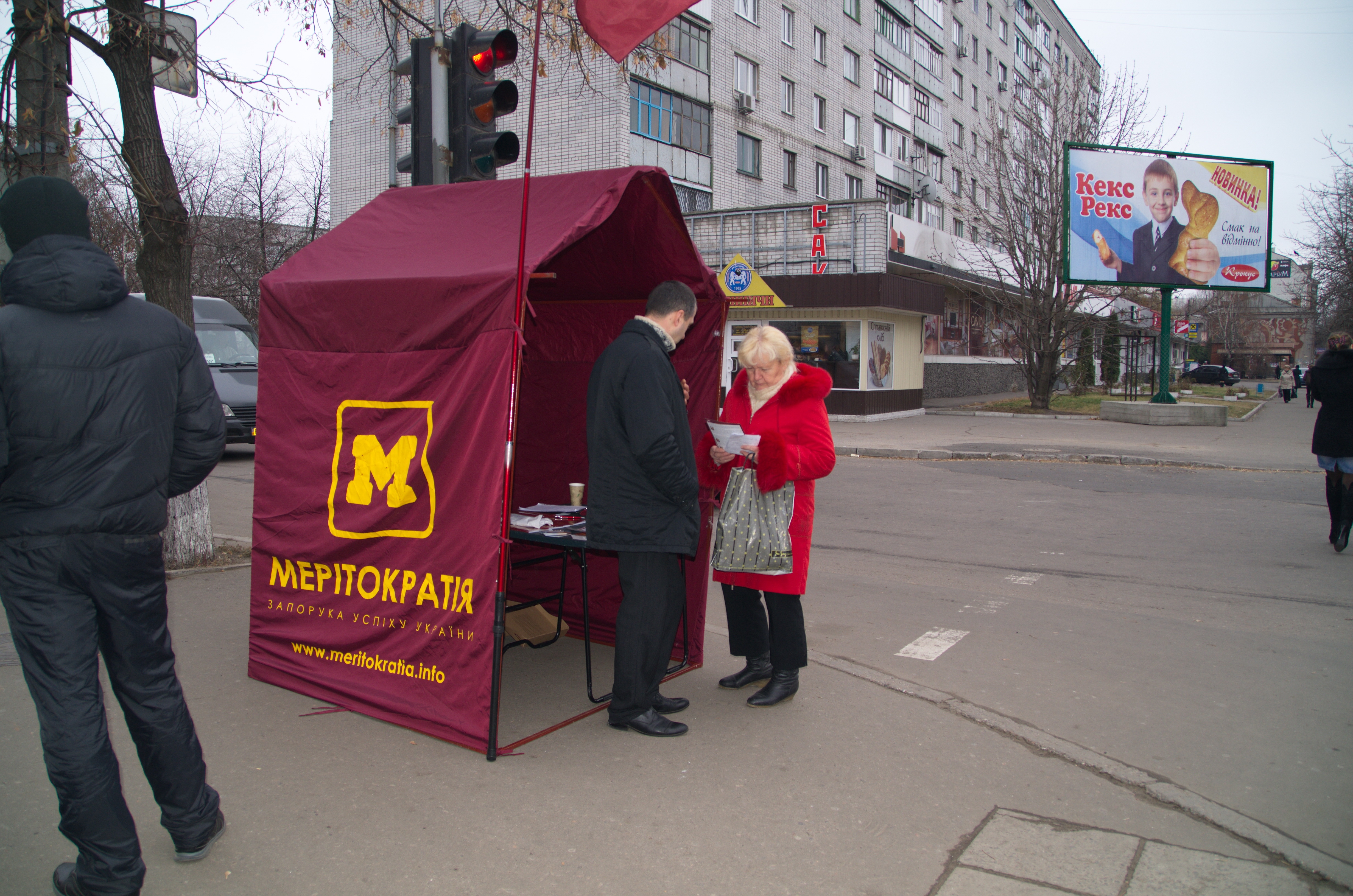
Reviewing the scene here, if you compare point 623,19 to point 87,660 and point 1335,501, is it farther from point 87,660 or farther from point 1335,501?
point 1335,501

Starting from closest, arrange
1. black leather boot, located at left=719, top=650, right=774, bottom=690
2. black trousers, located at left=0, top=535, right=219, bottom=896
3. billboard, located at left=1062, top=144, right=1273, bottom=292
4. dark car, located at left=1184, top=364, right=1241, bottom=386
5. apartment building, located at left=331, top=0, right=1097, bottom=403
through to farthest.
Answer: black trousers, located at left=0, top=535, right=219, bottom=896, black leather boot, located at left=719, top=650, right=774, bottom=690, billboard, located at left=1062, top=144, right=1273, bottom=292, apartment building, located at left=331, top=0, right=1097, bottom=403, dark car, located at left=1184, top=364, right=1241, bottom=386

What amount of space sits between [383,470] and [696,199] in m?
28.4

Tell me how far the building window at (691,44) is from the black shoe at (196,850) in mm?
29093

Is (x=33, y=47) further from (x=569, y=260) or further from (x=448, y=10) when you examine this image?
(x=569, y=260)

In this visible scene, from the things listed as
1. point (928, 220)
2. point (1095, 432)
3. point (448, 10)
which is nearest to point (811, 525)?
point (448, 10)

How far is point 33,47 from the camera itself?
19.8ft

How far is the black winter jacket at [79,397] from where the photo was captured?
2756mm

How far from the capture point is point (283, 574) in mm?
4648

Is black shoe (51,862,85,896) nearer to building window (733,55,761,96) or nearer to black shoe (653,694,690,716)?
black shoe (653,694,690,716)

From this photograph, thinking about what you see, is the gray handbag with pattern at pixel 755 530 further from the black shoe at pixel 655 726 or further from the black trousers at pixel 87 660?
the black trousers at pixel 87 660

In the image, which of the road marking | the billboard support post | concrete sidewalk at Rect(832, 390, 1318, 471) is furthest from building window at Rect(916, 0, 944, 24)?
the road marking

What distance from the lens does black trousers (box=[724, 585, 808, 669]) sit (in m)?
4.55

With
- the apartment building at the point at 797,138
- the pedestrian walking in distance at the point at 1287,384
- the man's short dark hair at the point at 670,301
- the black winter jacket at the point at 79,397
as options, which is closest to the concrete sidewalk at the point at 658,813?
the black winter jacket at the point at 79,397

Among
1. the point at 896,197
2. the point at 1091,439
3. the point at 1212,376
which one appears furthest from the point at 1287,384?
the point at 1091,439
